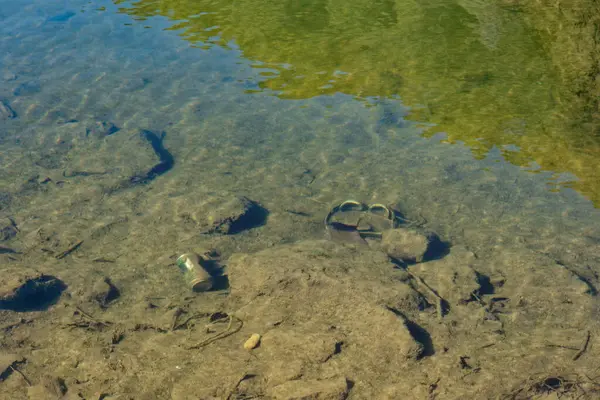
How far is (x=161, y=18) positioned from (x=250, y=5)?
8.28ft

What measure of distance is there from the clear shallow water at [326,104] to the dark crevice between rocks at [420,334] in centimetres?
234

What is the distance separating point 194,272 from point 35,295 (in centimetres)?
168

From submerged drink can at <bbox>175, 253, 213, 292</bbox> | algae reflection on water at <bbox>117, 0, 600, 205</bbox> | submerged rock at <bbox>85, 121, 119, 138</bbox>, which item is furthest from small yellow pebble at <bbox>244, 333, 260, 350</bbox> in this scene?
submerged rock at <bbox>85, 121, 119, 138</bbox>

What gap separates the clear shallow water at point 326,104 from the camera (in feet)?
26.2

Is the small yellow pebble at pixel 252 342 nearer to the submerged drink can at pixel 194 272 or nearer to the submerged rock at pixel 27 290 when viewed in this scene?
the submerged drink can at pixel 194 272

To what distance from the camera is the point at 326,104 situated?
33.9 feet

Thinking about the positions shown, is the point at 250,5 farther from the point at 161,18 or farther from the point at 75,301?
the point at 75,301

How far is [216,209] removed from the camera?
7254 millimetres

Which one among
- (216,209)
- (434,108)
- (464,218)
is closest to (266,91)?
(434,108)

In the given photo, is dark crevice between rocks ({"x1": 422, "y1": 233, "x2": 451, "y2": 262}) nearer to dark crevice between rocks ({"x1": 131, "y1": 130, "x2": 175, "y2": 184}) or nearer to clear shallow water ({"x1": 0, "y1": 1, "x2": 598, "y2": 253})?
clear shallow water ({"x1": 0, "y1": 1, "x2": 598, "y2": 253})

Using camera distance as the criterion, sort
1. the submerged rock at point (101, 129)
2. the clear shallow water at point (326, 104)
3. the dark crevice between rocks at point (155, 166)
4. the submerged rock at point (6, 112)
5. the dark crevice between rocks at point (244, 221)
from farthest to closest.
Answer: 1. the submerged rock at point (6, 112)
2. the submerged rock at point (101, 129)
3. the dark crevice between rocks at point (155, 166)
4. the clear shallow water at point (326, 104)
5. the dark crevice between rocks at point (244, 221)

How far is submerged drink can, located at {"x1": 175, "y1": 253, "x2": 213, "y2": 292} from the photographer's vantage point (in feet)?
19.2

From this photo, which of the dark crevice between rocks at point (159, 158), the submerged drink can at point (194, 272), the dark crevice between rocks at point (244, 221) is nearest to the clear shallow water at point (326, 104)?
the dark crevice between rocks at point (159, 158)

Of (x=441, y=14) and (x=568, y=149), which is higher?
(x=441, y=14)
